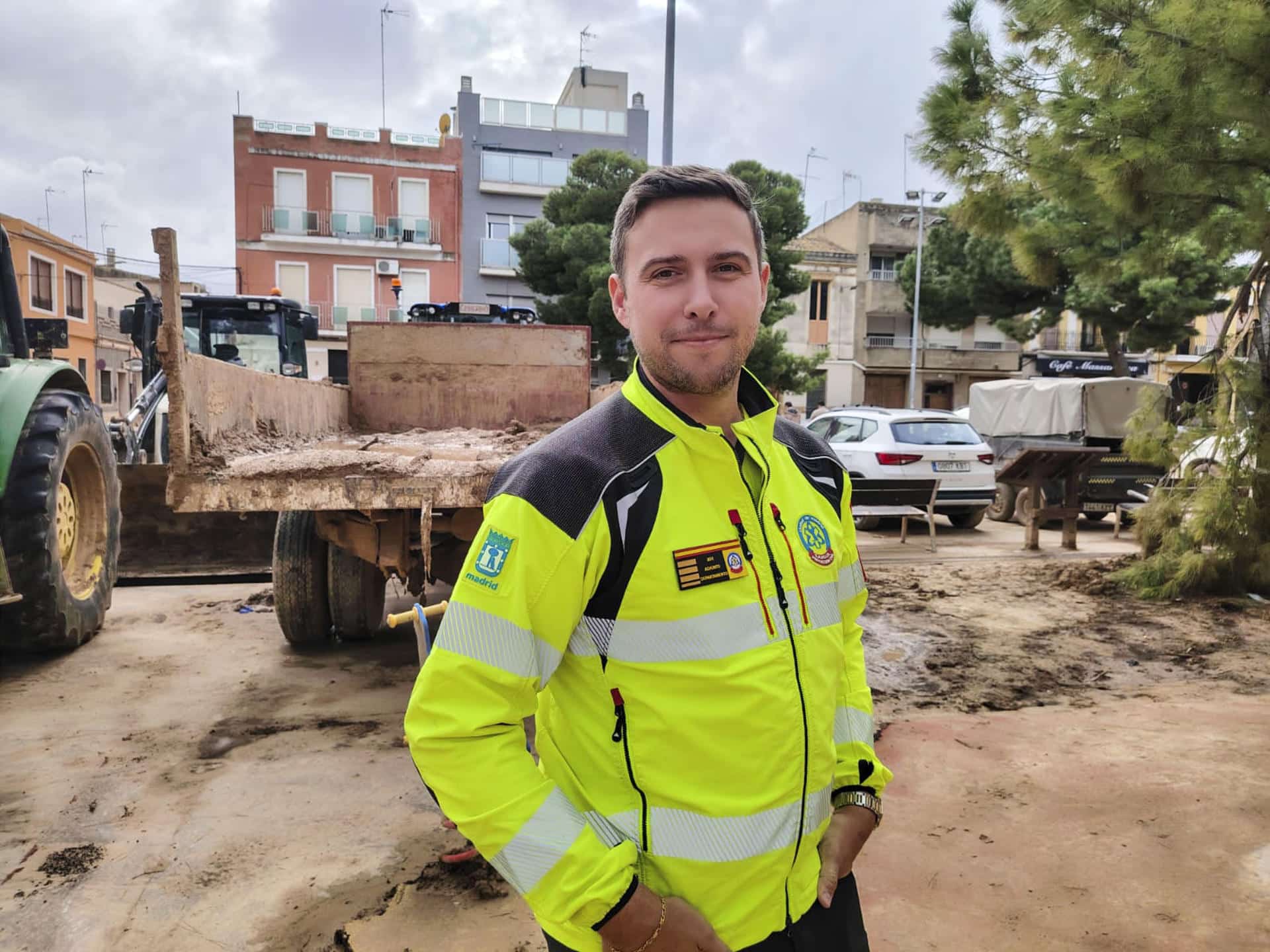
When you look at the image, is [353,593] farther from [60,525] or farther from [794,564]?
[794,564]

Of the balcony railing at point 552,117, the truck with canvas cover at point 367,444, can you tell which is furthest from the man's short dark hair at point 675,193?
the balcony railing at point 552,117

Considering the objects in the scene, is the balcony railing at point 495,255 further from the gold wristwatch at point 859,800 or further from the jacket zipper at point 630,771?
the jacket zipper at point 630,771

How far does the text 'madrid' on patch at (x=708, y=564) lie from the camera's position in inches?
52.0

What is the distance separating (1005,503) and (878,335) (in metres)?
26.4

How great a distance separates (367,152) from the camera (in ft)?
106

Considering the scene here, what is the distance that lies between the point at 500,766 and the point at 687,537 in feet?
1.39

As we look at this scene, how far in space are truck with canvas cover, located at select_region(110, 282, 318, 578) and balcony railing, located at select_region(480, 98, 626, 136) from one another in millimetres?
27185

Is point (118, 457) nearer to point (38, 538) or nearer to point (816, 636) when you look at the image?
point (38, 538)

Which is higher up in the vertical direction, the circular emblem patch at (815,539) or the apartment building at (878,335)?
the apartment building at (878,335)

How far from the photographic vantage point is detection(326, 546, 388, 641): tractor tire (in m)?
5.33

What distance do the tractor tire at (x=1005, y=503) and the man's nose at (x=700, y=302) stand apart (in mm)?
12674

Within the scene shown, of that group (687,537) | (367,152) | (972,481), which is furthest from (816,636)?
(367,152)

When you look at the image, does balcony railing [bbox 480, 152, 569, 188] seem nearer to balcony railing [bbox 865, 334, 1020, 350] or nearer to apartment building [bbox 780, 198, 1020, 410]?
apartment building [bbox 780, 198, 1020, 410]

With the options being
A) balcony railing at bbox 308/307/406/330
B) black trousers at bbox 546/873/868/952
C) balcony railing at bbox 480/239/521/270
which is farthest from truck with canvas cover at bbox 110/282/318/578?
balcony railing at bbox 480/239/521/270
